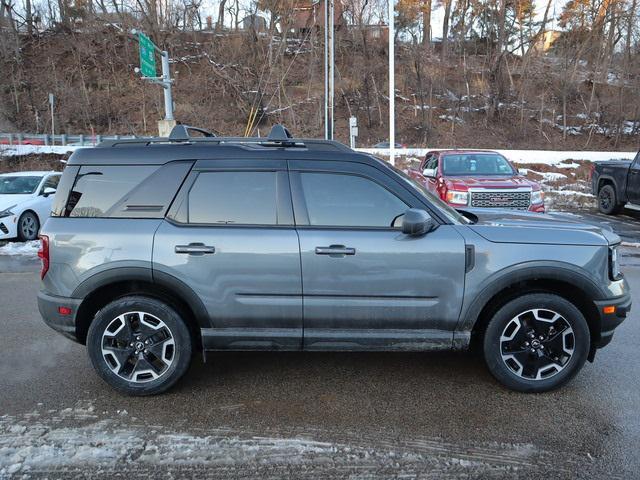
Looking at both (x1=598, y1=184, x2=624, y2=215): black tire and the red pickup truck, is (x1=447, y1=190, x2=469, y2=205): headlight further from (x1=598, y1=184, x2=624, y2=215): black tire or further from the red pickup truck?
(x1=598, y1=184, x2=624, y2=215): black tire

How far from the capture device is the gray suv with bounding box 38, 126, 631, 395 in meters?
3.57

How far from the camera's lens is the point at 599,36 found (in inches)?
1795

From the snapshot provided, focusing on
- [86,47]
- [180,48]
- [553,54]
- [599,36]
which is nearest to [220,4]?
[180,48]

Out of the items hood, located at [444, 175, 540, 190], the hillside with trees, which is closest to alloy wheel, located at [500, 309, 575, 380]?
hood, located at [444, 175, 540, 190]

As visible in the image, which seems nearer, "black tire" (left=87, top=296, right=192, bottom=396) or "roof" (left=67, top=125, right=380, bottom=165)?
"black tire" (left=87, top=296, right=192, bottom=396)

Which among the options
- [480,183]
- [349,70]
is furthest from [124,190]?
[349,70]

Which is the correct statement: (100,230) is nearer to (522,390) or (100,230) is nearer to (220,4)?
(522,390)

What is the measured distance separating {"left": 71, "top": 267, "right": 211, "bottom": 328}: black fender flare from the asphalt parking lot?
2.27 feet

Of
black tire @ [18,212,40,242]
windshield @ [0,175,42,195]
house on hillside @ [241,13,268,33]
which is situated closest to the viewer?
black tire @ [18,212,40,242]

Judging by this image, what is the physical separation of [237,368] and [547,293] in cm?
251

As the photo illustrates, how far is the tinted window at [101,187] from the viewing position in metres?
3.76

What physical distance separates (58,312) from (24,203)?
808 centimetres

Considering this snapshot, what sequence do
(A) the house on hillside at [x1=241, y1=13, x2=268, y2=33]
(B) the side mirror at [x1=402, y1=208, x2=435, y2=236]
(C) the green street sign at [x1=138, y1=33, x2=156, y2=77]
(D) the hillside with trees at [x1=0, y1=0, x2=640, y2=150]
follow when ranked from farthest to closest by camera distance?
(A) the house on hillside at [x1=241, y1=13, x2=268, y2=33] → (D) the hillside with trees at [x1=0, y1=0, x2=640, y2=150] → (C) the green street sign at [x1=138, y1=33, x2=156, y2=77] → (B) the side mirror at [x1=402, y1=208, x2=435, y2=236]

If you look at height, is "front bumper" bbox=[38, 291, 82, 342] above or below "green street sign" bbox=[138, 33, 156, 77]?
below
